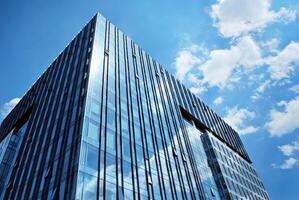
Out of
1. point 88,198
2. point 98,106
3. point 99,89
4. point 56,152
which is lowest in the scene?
point 88,198

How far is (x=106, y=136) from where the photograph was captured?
988 inches

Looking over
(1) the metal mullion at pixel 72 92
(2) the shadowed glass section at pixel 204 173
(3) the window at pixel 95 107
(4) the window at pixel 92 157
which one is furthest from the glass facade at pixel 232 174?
(1) the metal mullion at pixel 72 92

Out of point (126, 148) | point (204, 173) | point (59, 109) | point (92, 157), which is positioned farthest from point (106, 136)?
point (204, 173)

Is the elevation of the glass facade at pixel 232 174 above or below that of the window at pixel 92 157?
above

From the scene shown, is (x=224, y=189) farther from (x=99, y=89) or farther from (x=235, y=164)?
(x=99, y=89)

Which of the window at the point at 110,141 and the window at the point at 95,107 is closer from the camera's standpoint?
the window at the point at 110,141

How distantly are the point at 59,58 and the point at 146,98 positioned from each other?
65.3ft

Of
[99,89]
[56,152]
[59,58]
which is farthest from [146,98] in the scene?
[59,58]

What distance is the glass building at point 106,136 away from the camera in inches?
882

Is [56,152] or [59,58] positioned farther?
[59,58]

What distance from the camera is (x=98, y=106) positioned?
89.0 feet

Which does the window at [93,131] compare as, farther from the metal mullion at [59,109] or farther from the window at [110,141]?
the metal mullion at [59,109]

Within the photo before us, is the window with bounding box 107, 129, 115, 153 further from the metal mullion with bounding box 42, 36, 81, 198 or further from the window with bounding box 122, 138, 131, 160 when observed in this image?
the metal mullion with bounding box 42, 36, 81, 198

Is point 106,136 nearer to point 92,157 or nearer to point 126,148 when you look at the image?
point 126,148
